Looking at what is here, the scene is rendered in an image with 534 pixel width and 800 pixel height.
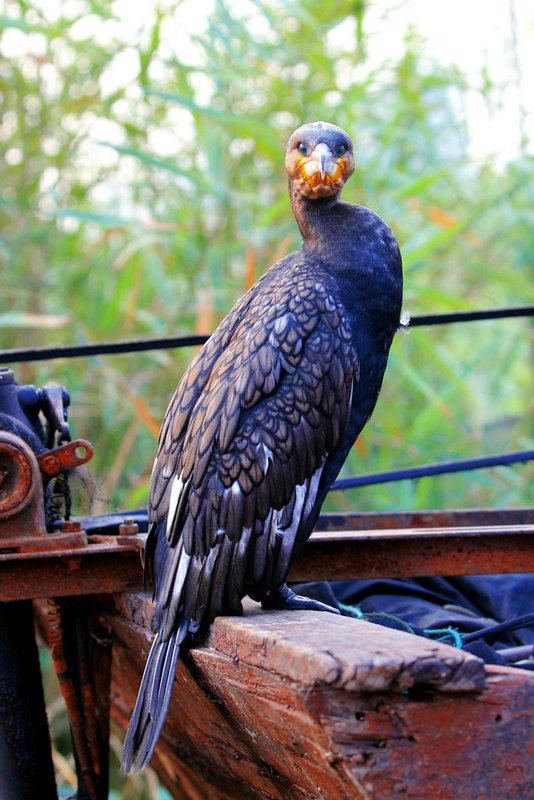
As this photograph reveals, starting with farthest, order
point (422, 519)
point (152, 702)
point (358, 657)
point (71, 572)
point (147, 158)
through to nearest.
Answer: point (147, 158), point (422, 519), point (71, 572), point (152, 702), point (358, 657)

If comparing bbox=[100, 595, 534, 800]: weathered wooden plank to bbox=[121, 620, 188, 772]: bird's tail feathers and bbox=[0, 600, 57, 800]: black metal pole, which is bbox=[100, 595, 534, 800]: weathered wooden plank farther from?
bbox=[0, 600, 57, 800]: black metal pole

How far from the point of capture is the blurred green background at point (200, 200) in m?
3.98

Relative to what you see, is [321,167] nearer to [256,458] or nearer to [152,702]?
[256,458]

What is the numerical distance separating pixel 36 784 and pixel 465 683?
1400mm

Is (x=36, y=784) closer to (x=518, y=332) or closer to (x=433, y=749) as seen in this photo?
(x=433, y=749)

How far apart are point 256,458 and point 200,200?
9.43ft

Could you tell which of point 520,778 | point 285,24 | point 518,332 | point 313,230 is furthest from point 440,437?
point 520,778

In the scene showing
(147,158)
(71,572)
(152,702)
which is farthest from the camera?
(147,158)

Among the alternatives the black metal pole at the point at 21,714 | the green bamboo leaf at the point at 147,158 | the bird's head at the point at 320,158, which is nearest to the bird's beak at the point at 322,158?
the bird's head at the point at 320,158

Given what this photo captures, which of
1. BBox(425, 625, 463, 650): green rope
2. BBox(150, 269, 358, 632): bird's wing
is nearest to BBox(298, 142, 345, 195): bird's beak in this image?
BBox(150, 269, 358, 632): bird's wing


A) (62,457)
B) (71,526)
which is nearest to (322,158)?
(62,457)

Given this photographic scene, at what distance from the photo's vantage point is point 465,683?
99 cm

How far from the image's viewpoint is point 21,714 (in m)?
2.00

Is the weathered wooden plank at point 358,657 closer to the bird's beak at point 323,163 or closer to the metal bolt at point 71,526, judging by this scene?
the metal bolt at point 71,526
